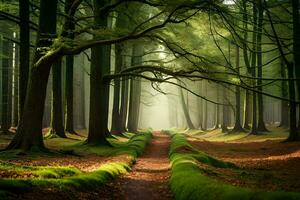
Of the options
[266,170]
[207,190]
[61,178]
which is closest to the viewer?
[207,190]

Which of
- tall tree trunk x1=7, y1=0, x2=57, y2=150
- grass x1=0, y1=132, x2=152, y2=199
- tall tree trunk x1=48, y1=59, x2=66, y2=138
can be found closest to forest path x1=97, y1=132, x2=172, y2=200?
grass x1=0, y1=132, x2=152, y2=199

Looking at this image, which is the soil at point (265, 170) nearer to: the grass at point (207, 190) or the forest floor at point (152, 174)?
→ the forest floor at point (152, 174)

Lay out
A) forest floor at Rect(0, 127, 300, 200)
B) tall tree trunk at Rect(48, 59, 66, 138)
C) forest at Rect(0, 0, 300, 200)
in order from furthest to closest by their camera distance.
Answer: tall tree trunk at Rect(48, 59, 66, 138), forest floor at Rect(0, 127, 300, 200), forest at Rect(0, 0, 300, 200)

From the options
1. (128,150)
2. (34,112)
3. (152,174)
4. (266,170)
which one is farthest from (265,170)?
(34,112)

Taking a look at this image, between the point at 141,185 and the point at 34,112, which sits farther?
the point at 34,112

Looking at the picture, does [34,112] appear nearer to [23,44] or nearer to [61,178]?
[23,44]

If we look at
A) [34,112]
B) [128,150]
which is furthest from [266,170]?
[34,112]

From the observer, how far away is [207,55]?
22.3 meters

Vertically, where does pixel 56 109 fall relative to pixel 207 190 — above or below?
above

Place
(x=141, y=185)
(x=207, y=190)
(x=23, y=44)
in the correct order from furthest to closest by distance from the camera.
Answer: (x=23, y=44) → (x=141, y=185) → (x=207, y=190)

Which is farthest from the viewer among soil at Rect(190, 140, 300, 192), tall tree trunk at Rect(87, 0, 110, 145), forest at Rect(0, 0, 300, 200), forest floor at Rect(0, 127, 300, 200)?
tall tree trunk at Rect(87, 0, 110, 145)

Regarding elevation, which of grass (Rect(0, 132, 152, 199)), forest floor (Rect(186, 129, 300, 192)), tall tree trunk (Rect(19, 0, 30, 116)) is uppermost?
tall tree trunk (Rect(19, 0, 30, 116))

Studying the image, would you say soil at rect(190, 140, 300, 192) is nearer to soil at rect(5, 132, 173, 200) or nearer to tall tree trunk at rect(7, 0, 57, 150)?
soil at rect(5, 132, 173, 200)

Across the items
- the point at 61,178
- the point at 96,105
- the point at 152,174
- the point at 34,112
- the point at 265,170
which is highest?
the point at 96,105
